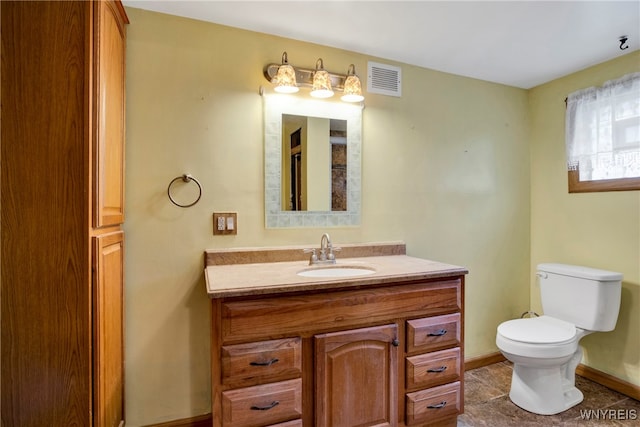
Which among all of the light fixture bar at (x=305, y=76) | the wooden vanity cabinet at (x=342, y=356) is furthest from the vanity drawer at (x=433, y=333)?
the light fixture bar at (x=305, y=76)

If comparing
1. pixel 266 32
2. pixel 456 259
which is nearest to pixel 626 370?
pixel 456 259

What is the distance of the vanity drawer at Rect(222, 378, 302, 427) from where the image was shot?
1270 mm

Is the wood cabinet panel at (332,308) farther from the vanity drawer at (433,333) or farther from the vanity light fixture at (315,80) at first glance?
the vanity light fixture at (315,80)

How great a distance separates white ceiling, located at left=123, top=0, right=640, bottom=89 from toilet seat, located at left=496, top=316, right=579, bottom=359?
1698 mm

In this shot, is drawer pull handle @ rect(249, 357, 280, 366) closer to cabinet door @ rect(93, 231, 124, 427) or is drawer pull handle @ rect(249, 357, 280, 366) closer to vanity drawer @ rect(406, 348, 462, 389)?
cabinet door @ rect(93, 231, 124, 427)

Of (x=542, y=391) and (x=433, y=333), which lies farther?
(x=542, y=391)

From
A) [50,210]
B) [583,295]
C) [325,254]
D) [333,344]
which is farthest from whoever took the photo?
[583,295]

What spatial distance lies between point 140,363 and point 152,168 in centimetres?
96

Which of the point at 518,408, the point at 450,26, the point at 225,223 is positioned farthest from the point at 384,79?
the point at 518,408

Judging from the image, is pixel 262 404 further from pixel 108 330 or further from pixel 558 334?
pixel 558 334

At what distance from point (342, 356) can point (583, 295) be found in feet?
5.56

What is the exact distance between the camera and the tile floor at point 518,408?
6.14 feet

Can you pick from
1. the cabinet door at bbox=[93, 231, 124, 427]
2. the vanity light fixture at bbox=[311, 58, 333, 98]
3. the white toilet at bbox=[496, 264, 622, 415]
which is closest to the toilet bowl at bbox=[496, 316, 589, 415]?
the white toilet at bbox=[496, 264, 622, 415]

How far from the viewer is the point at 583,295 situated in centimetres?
211
